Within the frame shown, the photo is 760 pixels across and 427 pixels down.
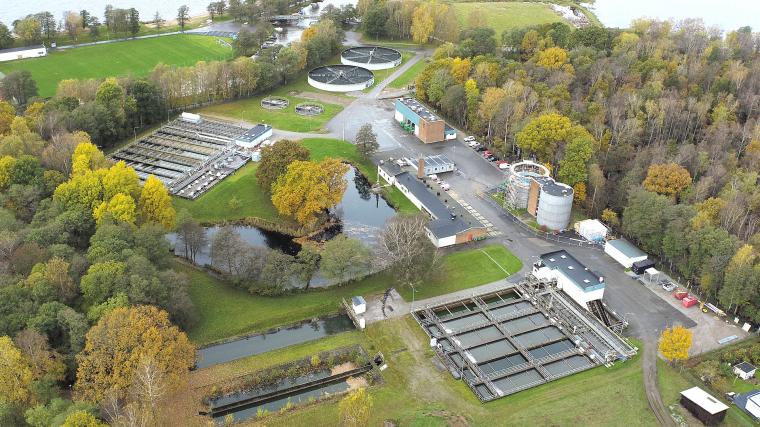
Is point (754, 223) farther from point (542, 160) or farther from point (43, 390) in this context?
point (43, 390)

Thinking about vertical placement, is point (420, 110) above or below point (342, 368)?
above

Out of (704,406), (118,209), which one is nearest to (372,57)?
(118,209)

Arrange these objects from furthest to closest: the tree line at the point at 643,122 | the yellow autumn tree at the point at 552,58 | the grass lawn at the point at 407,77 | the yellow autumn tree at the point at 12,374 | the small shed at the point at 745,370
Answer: the grass lawn at the point at 407,77, the yellow autumn tree at the point at 552,58, the tree line at the point at 643,122, the small shed at the point at 745,370, the yellow autumn tree at the point at 12,374

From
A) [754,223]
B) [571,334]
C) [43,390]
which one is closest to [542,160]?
[754,223]

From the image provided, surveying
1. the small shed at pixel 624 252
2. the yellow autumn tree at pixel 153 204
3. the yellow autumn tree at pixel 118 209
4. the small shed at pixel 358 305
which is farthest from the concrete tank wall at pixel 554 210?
the yellow autumn tree at pixel 118 209

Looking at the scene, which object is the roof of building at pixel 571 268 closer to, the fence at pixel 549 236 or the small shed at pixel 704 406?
the fence at pixel 549 236

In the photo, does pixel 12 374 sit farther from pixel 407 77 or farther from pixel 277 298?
pixel 407 77
